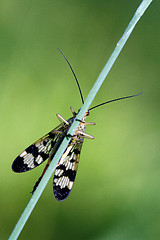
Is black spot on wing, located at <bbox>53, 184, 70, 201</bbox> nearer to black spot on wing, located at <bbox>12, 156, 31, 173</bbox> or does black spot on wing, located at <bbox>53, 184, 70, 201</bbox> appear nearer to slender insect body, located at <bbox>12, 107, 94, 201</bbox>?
slender insect body, located at <bbox>12, 107, 94, 201</bbox>

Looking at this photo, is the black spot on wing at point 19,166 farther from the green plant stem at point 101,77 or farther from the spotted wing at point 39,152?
the green plant stem at point 101,77

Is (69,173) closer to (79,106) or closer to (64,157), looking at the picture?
(64,157)

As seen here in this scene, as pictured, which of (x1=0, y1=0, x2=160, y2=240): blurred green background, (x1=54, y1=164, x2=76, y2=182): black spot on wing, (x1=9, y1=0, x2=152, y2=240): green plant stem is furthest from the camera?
(x1=0, y1=0, x2=160, y2=240): blurred green background

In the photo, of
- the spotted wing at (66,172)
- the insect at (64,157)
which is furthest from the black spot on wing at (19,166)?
the spotted wing at (66,172)

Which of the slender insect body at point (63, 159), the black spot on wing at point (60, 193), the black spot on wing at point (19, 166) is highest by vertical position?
the black spot on wing at point (19, 166)

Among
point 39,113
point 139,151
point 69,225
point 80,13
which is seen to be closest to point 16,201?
point 69,225

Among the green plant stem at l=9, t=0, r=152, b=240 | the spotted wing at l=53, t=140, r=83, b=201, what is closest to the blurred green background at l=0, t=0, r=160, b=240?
the spotted wing at l=53, t=140, r=83, b=201

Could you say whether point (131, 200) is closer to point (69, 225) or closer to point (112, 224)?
point (112, 224)
